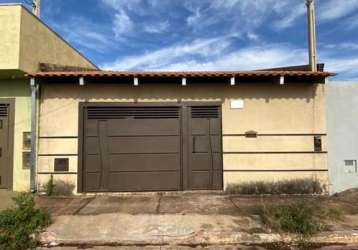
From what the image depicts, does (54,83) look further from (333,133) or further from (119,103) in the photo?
(333,133)

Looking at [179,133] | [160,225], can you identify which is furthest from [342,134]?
[160,225]

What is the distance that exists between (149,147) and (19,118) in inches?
135

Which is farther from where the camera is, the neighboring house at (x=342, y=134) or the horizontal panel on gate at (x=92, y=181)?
the horizontal panel on gate at (x=92, y=181)

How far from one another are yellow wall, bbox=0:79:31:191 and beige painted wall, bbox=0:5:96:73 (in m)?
0.70

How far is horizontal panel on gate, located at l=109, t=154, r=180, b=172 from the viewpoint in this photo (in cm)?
873

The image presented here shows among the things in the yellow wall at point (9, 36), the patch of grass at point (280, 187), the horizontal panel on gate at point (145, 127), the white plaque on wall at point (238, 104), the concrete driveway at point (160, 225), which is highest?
the yellow wall at point (9, 36)

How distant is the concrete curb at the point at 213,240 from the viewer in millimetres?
5578

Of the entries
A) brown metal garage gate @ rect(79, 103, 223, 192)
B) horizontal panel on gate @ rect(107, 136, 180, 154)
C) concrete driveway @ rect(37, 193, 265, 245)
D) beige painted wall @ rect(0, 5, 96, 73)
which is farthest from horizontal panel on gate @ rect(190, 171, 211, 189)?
beige painted wall @ rect(0, 5, 96, 73)

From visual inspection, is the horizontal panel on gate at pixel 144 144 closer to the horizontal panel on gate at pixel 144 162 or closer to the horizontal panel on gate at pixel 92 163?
the horizontal panel on gate at pixel 144 162

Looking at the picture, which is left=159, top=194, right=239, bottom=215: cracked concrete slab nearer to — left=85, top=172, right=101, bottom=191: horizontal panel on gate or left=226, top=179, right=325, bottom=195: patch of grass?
left=226, top=179, right=325, bottom=195: patch of grass

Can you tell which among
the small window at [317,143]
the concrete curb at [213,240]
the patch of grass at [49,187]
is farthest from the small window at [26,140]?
the small window at [317,143]

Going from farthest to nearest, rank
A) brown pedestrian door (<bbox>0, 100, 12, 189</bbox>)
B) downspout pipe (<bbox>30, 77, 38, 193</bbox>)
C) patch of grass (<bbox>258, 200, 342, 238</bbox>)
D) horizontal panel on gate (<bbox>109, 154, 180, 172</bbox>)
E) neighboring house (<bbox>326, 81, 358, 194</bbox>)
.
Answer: horizontal panel on gate (<bbox>109, 154, 180, 172</bbox>) → brown pedestrian door (<bbox>0, 100, 12, 189</bbox>) → neighboring house (<bbox>326, 81, 358, 194</bbox>) → downspout pipe (<bbox>30, 77, 38, 193</bbox>) → patch of grass (<bbox>258, 200, 342, 238</bbox>)

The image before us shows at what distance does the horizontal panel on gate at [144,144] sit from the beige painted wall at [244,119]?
0.99 m

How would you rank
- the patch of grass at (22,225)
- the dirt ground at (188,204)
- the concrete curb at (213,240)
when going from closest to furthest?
the patch of grass at (22,225)
the concrete curb at (213,240)
the dirt ground at (188,204)
